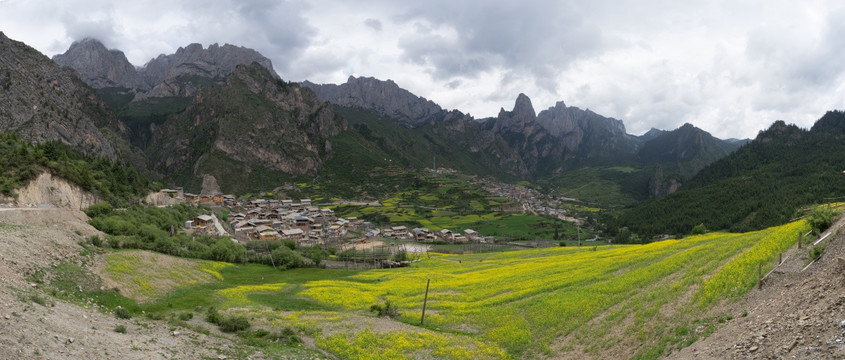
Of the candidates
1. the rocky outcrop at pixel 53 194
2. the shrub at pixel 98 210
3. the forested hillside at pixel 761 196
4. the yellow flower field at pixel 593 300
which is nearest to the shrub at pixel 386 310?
the yellow flower field at pixel 593 300

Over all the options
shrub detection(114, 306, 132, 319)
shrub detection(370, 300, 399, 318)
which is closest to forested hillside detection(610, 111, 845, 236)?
shrub detection(370, 300, 399, 318)

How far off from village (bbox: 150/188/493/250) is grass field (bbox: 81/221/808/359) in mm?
60136

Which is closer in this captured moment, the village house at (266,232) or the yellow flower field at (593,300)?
the yellow flower field at (593,300)

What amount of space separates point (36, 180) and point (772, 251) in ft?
301

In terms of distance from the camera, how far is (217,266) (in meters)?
64.1

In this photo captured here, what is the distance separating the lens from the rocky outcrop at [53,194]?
57959 millimetres

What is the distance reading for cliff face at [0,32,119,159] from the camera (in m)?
128

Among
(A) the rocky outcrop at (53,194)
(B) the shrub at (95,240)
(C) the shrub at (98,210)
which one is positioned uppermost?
(A) the rocky outcrop at (53,194)

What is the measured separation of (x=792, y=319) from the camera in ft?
49.8

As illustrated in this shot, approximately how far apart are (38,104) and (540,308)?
635 ft

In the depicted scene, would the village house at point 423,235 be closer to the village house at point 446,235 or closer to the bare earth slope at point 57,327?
the village house at point 446,235

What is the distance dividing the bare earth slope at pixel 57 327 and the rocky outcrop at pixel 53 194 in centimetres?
2814

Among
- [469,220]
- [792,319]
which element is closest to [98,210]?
[792,319]

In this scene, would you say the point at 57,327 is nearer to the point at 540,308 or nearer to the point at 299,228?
the point at 540,308
